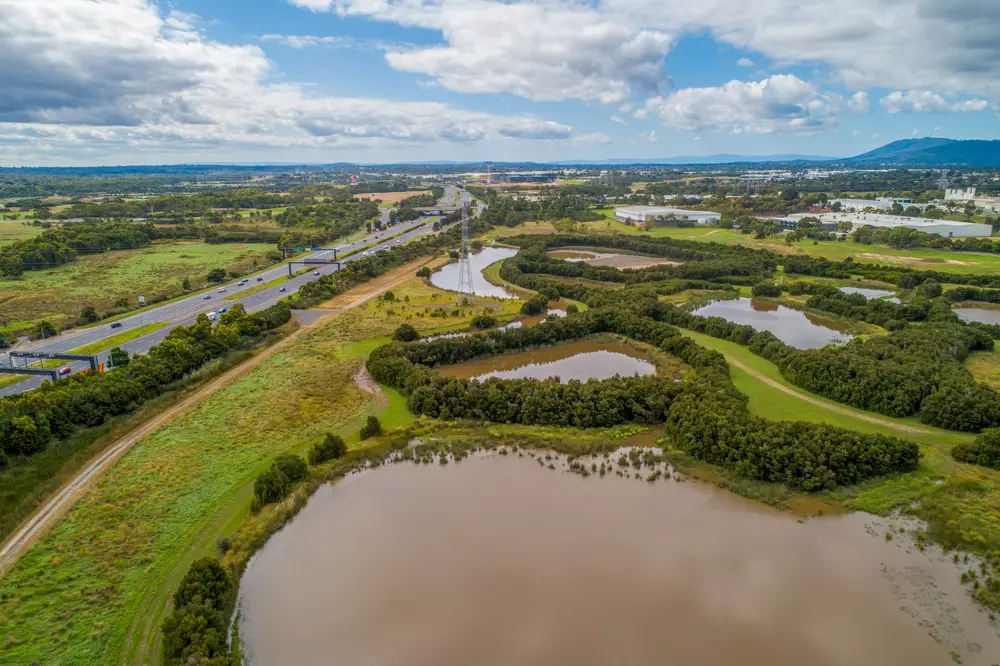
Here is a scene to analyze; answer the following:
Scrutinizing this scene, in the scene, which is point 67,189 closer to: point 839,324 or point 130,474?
point 130,474

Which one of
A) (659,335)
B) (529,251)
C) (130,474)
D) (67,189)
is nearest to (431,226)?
(529,251)

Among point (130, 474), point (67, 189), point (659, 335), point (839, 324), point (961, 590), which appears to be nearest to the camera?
point (961, 590)

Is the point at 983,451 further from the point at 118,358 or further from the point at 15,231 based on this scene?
the point at 15,231

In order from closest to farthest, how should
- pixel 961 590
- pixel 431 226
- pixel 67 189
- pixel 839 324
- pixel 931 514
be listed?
pixel 961 590 < pixel 931 514 < pixel 839 324 < pixel 431 226 < pixel 67 189

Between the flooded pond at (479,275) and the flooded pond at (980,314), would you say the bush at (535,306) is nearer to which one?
the flooded pond at (479,275)

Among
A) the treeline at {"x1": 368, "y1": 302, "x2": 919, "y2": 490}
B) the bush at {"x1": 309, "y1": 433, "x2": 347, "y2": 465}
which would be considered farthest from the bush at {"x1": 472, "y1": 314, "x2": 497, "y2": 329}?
the bush at {"x1": 309, "y1": 433, "x2": 347, "y2": 465}

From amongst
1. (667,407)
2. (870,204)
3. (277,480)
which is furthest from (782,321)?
(870,204)

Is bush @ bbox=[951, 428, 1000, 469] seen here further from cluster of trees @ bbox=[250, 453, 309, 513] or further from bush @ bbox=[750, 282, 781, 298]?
bush @ bbox=[750, 282, 781, 298]

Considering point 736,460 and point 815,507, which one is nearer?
point 815,507
